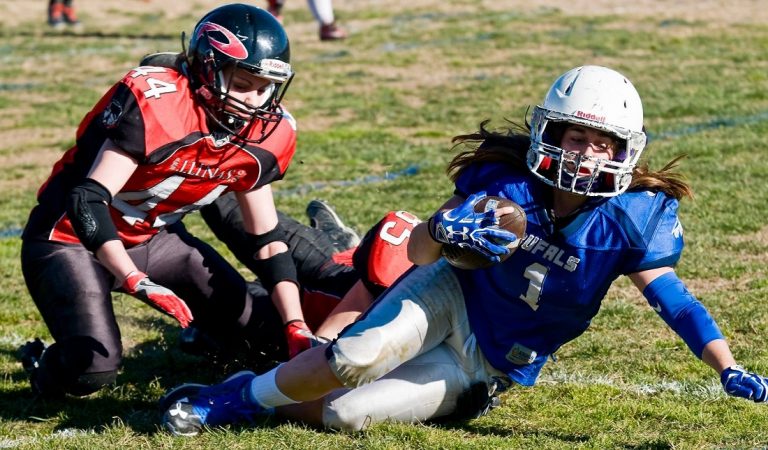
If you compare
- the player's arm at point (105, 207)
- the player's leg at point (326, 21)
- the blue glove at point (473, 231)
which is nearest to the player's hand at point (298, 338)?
the player's arm at point (105, 207)

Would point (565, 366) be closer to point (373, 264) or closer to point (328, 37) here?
point (373, 264)

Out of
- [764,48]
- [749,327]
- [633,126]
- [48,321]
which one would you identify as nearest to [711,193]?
[749,327]

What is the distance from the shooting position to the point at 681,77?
10344 millimetres

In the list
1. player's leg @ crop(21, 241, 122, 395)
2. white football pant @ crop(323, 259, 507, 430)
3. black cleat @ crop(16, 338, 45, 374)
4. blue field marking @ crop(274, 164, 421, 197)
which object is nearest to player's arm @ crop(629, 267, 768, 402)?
white football pant @ crop(323, 259, 507, 430)

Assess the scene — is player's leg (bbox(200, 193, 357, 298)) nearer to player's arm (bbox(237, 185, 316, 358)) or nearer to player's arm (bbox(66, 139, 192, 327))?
player's arm (bbox(237, 185, 316, 358))

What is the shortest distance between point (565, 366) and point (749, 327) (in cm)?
86

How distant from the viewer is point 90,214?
3863mm

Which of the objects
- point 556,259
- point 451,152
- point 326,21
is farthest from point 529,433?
point 326,21

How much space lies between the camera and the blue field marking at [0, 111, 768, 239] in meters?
7.26

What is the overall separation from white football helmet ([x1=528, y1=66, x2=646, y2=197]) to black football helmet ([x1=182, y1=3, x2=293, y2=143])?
1.01 metres

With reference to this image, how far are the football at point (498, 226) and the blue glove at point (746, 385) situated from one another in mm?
703

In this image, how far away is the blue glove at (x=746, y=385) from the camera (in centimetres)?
322

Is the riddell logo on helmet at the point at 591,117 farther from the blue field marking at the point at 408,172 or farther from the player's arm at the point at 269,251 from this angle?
the blue field marking at the point at 408,172

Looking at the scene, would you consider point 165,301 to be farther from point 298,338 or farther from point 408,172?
point 408,172
